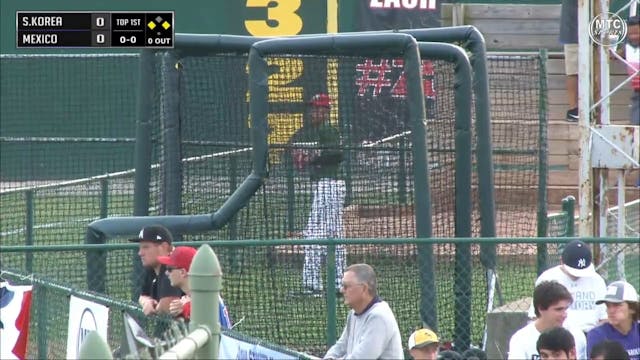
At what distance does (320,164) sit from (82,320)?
342 cm

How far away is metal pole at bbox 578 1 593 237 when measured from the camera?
1099 cm

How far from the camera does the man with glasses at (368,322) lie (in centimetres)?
749

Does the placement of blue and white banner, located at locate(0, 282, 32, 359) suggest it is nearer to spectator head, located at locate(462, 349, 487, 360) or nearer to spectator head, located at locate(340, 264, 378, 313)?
spectator head, located at locate(340, 264, 378, 313)

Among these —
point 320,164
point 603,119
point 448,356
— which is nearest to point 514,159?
point 603,119

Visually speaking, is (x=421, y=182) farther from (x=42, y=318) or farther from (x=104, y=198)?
(x=104, y=198)

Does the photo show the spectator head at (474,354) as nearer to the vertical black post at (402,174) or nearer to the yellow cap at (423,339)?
the yellow cap at (423,339)

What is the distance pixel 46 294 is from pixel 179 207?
223 cm

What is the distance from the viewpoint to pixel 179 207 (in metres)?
10.5

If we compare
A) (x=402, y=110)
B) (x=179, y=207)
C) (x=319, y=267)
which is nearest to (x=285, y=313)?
(x=319, y=267)

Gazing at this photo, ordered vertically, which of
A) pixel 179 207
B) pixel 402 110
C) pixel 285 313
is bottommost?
pixel 285 313

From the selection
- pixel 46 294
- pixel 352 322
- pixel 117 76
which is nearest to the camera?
pixel 352 322

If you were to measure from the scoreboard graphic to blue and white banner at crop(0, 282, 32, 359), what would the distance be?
3.31 m

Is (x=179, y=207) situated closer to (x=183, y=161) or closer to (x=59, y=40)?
(x=183, y=161)

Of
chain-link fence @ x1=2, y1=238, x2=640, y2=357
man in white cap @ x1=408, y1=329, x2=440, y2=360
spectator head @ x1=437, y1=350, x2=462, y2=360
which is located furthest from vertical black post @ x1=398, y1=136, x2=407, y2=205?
man in white cap @ x1=408, y1=329, x2=440, y2=360
